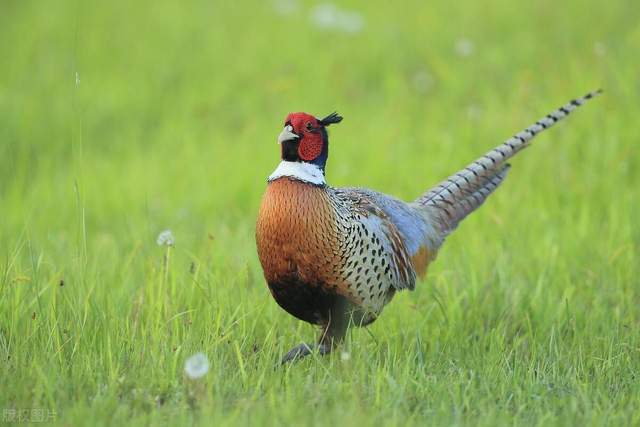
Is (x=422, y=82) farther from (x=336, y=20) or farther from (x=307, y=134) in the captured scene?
(x=307, y=134)

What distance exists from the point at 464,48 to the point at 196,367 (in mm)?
5298

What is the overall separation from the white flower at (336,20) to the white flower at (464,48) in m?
1.15

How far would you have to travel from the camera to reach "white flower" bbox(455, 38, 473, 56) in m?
7.83

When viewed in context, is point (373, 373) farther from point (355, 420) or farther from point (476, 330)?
point (476, 330)

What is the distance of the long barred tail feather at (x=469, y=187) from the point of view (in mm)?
4797

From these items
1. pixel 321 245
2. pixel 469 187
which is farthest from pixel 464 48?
pixel 321 245

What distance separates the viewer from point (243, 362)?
3740 mm

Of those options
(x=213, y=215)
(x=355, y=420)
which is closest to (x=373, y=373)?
(x=355, y=420)

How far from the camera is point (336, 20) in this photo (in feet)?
29.0

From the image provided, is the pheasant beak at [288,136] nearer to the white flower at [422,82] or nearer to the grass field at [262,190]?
the grass field at [262,190]

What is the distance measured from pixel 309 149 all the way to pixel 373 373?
99cm

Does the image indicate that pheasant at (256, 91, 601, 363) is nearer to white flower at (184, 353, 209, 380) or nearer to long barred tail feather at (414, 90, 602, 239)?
long barred tail feather at (414, 90, 602, 239)

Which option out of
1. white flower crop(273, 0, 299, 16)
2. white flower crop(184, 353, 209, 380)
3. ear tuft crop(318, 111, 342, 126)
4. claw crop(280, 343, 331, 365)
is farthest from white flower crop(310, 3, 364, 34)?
white flower crop(184, 353, 209, 380)

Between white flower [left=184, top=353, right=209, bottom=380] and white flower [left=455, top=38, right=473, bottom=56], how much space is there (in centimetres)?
522
